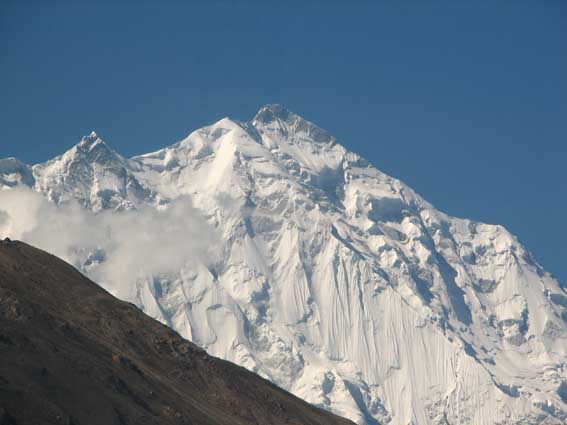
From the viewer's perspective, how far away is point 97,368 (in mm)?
139125

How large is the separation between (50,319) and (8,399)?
102 ft

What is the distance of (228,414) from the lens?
168 meters

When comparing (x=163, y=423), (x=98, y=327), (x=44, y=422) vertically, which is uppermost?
(x=98, y=327)

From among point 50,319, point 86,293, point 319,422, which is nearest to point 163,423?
point 50,319

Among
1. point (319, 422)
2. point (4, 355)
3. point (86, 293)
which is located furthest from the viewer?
point (319, 422)

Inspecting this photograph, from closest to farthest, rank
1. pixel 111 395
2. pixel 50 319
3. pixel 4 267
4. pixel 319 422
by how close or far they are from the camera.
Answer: pixel 111 395
pixel 50 319
pixel 4 267
pixel 319 422

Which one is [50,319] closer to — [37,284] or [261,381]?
[37,284]

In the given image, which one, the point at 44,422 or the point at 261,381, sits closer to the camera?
the point at 44,422

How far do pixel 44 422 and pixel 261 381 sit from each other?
267ft

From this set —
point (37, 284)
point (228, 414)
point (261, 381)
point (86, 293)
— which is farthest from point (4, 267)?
point (261, 381)

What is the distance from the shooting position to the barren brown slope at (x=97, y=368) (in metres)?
123

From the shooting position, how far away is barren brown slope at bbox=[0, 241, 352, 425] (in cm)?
12312

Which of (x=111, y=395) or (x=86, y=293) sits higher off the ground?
(x=86, y=293)

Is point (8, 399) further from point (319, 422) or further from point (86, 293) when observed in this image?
point (319, 422)
